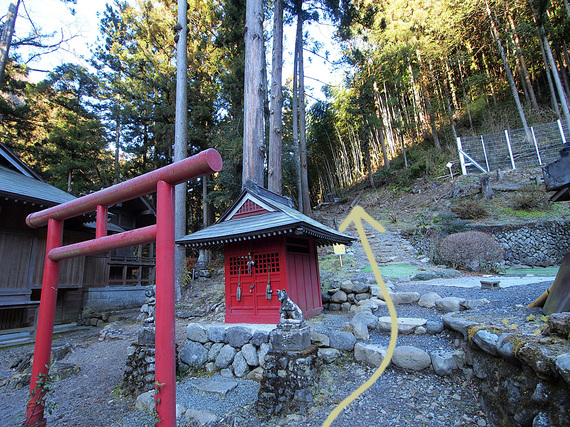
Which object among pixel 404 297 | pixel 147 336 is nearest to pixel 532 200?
pixel 404 297

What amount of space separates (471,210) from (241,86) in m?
13.3

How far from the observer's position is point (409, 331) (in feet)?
17.1

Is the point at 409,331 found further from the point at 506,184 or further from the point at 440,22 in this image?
the point at 440,22

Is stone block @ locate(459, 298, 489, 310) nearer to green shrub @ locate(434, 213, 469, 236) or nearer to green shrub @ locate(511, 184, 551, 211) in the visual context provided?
green shrub @ locate(434, 213, 469, 236)

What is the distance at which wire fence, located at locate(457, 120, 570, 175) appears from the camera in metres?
16.0

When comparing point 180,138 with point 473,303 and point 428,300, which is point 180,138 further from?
point 473,303

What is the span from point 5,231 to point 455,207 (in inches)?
719

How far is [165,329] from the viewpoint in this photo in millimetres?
Answer: 2408

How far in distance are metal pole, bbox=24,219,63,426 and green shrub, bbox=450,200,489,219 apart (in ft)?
50.7

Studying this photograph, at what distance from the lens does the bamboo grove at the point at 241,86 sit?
15781 mm

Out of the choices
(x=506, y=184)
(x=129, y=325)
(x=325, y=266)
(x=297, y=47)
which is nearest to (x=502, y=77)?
(x=506, y=184)

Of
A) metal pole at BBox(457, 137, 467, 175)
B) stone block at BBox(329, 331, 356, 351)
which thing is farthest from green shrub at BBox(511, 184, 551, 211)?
stone block at BBox(329, 331, 356, 351)

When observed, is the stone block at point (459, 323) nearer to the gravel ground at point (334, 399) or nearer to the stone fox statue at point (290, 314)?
the gravel ground at point (334, 399)

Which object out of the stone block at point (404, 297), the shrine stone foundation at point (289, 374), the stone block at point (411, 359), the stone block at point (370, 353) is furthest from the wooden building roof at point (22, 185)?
the stone block at point (404, 297)
